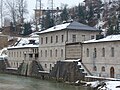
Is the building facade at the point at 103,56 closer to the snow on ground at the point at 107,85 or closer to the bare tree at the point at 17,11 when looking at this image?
the snow on ground at the point at 107,85

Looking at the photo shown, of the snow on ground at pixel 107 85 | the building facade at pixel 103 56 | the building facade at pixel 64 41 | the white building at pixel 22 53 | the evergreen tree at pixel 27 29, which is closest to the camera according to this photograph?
the snow on ground at pixel 107 85

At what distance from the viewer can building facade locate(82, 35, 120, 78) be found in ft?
126

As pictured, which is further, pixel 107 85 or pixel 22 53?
pixel 22 53

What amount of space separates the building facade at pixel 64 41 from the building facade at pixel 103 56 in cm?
242

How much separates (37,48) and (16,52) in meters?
10.5

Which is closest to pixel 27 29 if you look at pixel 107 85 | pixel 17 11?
pixel 17 11

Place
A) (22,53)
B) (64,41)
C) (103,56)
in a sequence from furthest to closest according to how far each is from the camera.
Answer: (22,53) < (64,41) < (103,56)

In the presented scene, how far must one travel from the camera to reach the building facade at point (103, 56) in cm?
3853

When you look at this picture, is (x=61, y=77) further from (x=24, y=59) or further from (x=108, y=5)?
(x=108, y=5)

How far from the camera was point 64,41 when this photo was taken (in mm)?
50844

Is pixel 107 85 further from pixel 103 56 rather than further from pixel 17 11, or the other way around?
pixel 17 11

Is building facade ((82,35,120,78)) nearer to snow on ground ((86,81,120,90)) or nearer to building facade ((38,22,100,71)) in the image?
building facade ((38,22,100,71))

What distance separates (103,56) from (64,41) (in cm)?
1114

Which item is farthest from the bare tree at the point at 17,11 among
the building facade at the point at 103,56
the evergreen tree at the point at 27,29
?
the building facade at the point at 103,56
